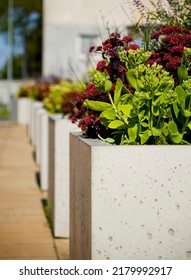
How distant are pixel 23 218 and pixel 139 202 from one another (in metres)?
3.93

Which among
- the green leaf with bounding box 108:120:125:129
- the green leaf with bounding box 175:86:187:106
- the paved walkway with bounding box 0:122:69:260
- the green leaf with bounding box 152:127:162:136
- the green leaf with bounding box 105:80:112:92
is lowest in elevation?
the paved walkway with bounding box 0:122:69:260

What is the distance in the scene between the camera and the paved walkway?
6211 mm

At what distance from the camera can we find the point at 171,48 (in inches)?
180

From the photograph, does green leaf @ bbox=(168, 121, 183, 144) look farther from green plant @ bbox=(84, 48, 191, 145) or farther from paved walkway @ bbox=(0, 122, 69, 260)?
paved walkway @ bbox=(0, 122, 69, 260)

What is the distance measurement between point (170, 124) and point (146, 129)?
0.14m

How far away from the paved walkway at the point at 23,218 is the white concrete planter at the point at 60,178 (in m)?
0.15

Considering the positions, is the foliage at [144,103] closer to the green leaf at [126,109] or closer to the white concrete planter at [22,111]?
the green leaf at [126,109]

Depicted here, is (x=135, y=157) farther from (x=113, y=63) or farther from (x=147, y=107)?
(x=113, y=63)

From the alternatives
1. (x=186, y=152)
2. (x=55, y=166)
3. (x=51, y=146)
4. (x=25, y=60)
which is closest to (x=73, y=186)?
(x=186, y=152)

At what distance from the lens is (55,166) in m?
7.09

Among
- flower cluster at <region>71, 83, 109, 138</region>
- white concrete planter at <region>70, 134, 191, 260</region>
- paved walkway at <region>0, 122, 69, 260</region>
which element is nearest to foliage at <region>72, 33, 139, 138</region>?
flower cluster at <region>71, 83, 109, 138</region>

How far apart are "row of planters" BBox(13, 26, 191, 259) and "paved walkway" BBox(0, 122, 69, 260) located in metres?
1.25

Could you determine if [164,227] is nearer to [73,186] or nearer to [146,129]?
[146,129]
